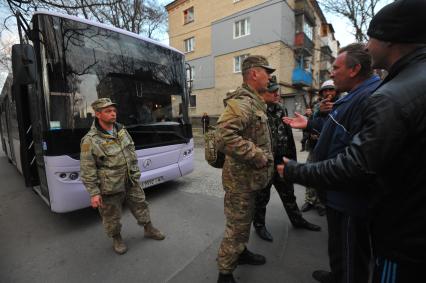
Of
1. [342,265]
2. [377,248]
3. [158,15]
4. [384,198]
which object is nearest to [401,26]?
[384,198]

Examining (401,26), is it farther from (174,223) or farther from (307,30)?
(307,30)

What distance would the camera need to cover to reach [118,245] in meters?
2.89

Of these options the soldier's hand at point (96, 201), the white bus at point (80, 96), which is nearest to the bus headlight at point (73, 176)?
the white bus at point (80, 96)

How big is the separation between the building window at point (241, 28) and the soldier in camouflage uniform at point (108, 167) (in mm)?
18689

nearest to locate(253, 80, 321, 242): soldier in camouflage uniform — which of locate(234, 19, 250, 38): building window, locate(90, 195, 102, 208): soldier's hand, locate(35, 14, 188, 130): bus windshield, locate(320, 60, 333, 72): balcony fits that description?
locate(90, 195, 102, 208): soldier's hand

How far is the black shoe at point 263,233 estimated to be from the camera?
3.03m

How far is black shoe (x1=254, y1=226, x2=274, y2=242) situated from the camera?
303 cm

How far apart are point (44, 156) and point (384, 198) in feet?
12.1

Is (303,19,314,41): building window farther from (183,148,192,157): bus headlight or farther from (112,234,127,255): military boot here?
(112,234,127,255): military boot

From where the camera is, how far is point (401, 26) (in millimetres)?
1089

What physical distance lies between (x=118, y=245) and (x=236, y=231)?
1.60 meters

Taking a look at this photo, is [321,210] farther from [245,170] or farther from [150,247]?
[150,247]

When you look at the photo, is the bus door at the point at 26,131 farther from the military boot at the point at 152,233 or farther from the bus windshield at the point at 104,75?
the military boot at the point at 152,233

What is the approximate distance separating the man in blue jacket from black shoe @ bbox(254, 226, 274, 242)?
132 cm
